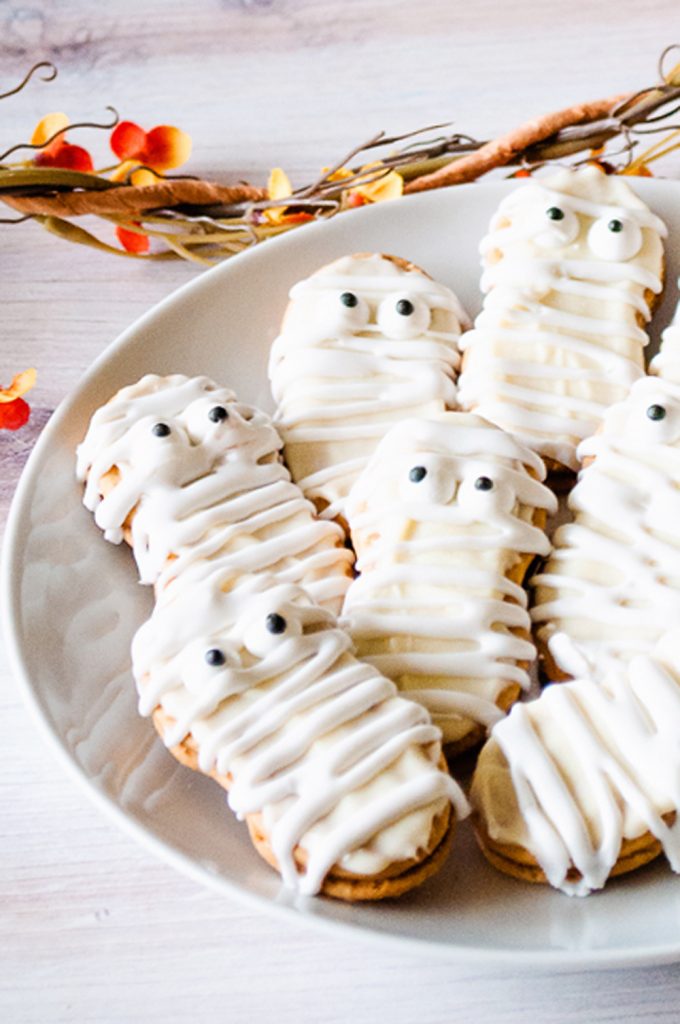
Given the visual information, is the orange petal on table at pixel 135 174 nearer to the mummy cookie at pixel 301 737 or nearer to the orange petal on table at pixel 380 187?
the orange petal on table at pixel 380 187

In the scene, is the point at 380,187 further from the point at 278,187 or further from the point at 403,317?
the point at 403,317

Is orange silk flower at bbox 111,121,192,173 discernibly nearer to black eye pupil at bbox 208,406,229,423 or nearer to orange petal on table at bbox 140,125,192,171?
orange petal on table at bbox 140,125,192,171

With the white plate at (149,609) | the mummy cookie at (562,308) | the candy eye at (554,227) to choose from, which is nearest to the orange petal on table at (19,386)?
the white plate at (149,609)

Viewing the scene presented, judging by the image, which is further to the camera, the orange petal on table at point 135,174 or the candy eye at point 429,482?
the orange petal on table at point 135,174

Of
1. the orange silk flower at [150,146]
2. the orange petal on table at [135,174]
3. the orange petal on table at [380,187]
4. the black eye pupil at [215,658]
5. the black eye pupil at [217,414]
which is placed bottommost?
the black eye pupil at [215,658]

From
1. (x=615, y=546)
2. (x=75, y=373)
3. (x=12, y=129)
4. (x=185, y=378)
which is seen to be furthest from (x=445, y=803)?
(x=12, y=129)

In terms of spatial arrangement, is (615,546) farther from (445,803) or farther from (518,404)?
(445,803)
